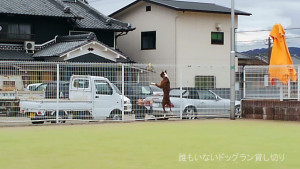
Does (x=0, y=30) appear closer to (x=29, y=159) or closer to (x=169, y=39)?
(x=169, y=39)

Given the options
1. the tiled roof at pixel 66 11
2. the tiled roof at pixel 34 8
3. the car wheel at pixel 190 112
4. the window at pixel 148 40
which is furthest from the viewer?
the window at pixel 148 40

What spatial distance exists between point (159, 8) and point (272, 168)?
2674 cm

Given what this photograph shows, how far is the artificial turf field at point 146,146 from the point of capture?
8.86 meters

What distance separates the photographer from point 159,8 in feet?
113

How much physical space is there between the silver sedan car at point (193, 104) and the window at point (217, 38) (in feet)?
48.0

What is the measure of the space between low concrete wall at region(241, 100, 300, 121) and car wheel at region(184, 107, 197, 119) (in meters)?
1.79

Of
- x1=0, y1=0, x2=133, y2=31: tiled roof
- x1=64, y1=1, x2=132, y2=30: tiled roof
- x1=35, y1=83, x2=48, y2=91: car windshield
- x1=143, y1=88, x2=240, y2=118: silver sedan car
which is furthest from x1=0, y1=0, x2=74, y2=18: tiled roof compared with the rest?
x1=143, y1=88, x2=240, y2=118: silver sedan car

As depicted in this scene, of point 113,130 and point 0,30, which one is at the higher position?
point 0,30

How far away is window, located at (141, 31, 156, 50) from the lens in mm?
34938

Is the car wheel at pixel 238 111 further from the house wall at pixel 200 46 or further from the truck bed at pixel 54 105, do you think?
the house wall at pixel 200 46

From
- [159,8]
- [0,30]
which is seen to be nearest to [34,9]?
[0,30]

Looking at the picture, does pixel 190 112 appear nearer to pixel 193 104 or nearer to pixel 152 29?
pixel 193 104

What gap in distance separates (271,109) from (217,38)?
16945 millimetres

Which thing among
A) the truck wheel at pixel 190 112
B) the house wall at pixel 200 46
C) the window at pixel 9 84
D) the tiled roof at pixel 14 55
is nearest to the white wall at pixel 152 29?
the house wall at pixel 200 46
